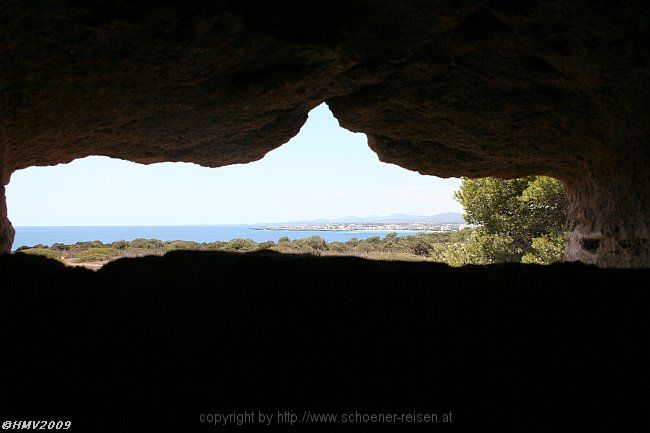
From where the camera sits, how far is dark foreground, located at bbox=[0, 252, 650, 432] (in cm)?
149

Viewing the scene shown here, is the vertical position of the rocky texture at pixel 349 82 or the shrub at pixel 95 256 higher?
the rocky texture at pixel 349 82

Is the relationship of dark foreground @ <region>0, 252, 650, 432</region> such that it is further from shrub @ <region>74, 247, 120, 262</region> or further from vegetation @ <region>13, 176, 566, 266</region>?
vegetation @ <region>13, 176, 566, 266</region>

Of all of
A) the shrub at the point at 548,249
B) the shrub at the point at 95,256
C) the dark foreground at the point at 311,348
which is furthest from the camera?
the shrub at the point at 548,249

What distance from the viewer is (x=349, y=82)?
2.79m

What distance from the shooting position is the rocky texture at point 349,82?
6.51 feet

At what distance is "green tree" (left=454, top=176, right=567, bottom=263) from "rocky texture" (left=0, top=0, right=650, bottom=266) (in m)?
8.64

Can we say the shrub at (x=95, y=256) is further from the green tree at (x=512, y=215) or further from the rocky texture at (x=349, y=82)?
the green tree at (x=512, y=215)

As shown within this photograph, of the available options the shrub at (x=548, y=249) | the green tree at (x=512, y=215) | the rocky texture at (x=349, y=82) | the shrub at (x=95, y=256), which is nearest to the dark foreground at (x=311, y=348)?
the rocky texture at (x=349, y=82)

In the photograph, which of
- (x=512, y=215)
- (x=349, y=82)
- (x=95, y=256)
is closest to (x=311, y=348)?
(x=349, y=82)

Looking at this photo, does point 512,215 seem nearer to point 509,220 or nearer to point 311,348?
point 509,220

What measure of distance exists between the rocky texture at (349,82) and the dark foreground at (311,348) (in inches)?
42.6

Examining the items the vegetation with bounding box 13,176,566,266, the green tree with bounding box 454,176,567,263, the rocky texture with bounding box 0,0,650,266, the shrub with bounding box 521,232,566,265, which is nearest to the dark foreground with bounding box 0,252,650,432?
the rocky texture with bounding box 0,0,650,266

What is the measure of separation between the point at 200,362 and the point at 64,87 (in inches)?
68.5

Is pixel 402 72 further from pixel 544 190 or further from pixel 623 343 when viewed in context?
pixel 544 190
